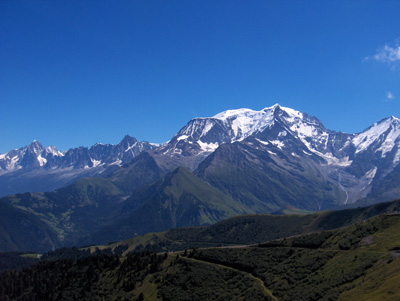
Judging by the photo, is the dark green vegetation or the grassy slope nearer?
the grassy slope

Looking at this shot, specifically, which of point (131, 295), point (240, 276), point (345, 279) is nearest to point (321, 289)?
point (345, 279)

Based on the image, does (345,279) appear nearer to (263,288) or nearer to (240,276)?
(263,288)

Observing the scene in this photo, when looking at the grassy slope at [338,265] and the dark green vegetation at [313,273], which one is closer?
the grassy slope at [338,265]

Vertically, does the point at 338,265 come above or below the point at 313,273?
above

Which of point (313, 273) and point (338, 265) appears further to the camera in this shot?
A: point (313, 273)

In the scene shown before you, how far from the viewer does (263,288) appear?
508ft

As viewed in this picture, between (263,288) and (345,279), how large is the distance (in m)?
36.3

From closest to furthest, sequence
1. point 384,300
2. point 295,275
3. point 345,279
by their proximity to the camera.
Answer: point 384,300 < point 345,279 < point 295,275

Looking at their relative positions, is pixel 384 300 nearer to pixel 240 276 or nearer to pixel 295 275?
pixel 295 275

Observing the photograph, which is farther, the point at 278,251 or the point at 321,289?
the point at 278,251

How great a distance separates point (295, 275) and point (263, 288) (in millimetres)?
13941

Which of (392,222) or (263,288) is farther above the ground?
(392,222)

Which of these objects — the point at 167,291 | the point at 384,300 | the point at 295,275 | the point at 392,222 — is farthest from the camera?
the point at 167,291

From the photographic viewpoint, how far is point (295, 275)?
506 ft
